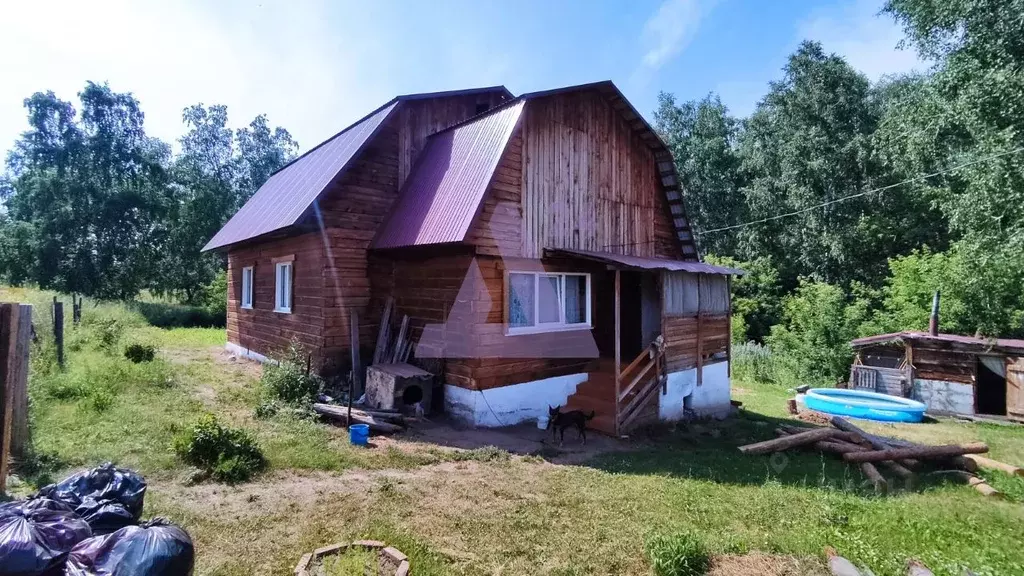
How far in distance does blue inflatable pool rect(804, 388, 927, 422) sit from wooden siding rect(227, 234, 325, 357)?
13572 millimetres

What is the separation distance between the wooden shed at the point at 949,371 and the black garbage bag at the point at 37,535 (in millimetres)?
19297

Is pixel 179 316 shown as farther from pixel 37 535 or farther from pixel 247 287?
pixel 37 535

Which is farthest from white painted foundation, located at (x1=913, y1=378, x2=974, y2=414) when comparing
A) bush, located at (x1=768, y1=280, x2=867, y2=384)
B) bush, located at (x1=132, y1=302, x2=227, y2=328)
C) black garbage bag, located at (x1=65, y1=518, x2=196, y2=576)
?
bush, located at (x1=132, y1=302, x2=227, y2=328)

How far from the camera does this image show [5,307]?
486 centimetres

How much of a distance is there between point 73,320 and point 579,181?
728 inches

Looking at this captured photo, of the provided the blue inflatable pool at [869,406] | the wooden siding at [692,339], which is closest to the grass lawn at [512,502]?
the wooden siding at [692,339]

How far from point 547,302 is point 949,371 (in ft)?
43.5

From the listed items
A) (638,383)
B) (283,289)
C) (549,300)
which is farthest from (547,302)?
(283,289)

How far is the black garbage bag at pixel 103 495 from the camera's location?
12.1ft

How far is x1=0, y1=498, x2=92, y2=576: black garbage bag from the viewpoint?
9.79 ft

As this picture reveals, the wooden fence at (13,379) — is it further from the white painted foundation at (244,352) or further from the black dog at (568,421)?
the white painted foundation at (244,352)

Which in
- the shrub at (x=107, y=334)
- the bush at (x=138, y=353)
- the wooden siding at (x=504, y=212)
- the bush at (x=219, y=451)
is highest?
the wooden siding at (x=504, y=212)

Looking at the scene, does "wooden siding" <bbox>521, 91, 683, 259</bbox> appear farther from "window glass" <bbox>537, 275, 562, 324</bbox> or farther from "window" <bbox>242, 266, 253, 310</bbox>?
"window" <bbox>242, 266, 253, 310</bbox>

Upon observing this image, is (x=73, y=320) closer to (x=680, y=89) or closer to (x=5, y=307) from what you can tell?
(x=5, y=307)
